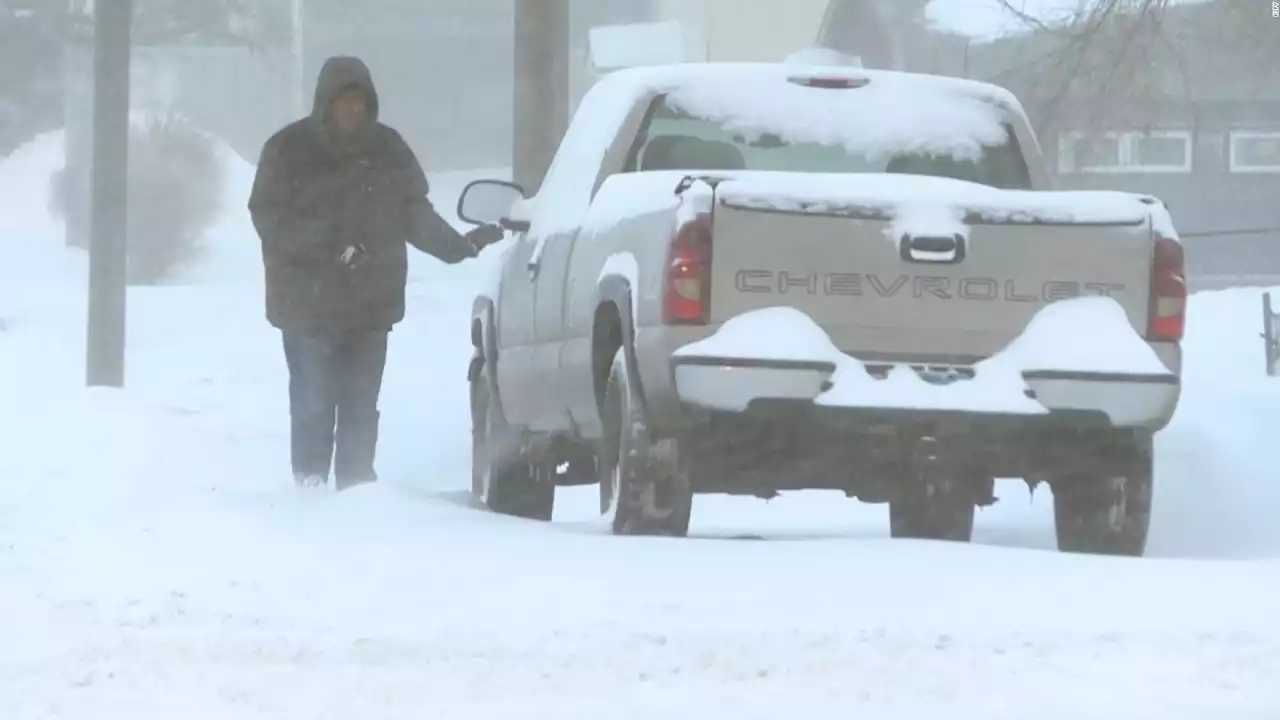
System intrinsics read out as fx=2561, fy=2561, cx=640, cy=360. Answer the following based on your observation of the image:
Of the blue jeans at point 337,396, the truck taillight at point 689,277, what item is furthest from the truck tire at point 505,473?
the truck taillight at point 689,277

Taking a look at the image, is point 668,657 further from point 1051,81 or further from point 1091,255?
point 1051,81

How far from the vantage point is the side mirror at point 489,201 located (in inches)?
406

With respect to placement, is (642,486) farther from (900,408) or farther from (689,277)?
(900,408)

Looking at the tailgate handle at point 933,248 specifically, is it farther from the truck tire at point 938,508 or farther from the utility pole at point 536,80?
the utility pole at point 536,80

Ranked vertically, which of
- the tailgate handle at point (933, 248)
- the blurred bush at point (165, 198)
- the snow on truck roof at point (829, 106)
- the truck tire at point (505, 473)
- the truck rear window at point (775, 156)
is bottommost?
the blurred bush at point (165, 198)

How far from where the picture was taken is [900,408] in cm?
754

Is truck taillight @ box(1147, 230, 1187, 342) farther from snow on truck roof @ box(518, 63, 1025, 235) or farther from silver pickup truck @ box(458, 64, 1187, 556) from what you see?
snow on truck roof @ box(518, 63, 1025, 235)

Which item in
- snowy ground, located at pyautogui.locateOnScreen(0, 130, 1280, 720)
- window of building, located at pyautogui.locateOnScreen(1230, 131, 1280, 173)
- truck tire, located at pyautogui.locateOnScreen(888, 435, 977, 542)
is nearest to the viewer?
snowy ground, located at pyautogui.locateOnScreen(0, 130, 1280, 720)

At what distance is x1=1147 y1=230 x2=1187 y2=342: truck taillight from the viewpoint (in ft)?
Answer: 25.7

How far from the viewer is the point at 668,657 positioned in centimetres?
588

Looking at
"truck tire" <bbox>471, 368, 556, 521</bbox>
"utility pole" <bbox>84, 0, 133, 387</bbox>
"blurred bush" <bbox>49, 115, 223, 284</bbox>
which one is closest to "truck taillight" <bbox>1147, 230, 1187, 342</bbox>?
"truck tire" <bbox>471, 368, 556, 521</bbox>

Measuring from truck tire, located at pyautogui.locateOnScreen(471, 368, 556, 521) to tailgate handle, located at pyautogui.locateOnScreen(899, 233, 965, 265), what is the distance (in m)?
3.27

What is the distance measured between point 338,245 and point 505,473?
1222 mm

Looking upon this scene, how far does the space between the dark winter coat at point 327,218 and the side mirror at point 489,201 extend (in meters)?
0.29
